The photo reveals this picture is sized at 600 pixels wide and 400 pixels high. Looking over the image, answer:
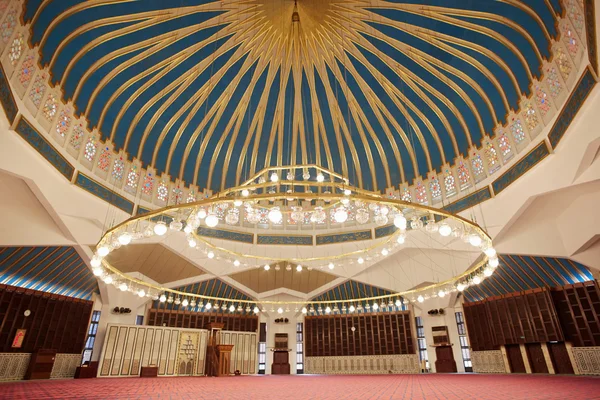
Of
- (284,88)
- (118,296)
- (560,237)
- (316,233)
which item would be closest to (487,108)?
(560,237)

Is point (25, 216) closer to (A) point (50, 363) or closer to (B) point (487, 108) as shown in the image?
(A) point (50, 363)

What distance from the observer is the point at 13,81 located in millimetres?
9008

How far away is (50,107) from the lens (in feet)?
35.1

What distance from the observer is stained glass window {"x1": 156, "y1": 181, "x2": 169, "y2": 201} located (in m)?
15.6

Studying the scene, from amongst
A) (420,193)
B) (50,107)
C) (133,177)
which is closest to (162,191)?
(133,177)

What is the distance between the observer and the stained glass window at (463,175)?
1417 cm

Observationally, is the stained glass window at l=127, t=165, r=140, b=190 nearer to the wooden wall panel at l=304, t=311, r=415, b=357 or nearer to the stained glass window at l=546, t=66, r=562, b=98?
the wooden wall panel at l=304, t=311, r=415, b=357

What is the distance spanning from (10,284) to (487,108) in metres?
18.6

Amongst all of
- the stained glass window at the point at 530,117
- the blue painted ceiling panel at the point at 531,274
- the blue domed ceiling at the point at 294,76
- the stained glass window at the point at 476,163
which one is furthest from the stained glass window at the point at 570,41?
the blue painted ceiling panel at the point at 531,274

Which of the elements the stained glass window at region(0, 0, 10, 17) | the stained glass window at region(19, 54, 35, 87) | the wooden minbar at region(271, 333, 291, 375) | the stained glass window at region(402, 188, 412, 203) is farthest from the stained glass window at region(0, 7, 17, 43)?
the wooden minbar at region(271, 333, 291, 375)

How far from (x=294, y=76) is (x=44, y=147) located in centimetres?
878

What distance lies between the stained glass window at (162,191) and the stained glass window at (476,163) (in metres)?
13.4

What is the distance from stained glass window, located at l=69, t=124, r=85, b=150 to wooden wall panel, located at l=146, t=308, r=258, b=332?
8.92 metres

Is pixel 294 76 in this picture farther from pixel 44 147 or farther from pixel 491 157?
pixel 44 147
